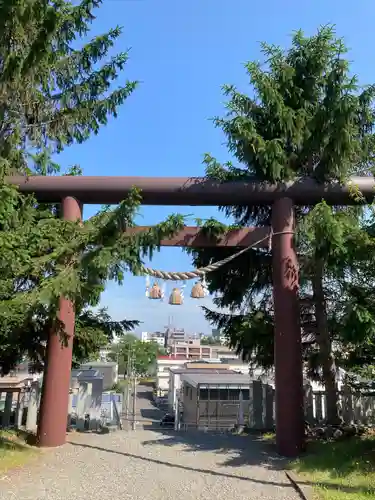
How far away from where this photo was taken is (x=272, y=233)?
9.32 meters

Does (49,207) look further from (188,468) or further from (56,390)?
(188,468)

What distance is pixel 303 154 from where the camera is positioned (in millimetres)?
9898

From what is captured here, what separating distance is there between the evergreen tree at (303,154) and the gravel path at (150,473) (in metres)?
2.62

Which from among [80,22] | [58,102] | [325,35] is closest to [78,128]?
[58,102]

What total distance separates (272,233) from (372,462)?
4.53 meters

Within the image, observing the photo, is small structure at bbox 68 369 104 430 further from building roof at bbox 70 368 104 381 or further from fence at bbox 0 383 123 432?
building roof at bbox 70 368 104 381

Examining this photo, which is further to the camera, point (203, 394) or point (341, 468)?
point (203, 394)

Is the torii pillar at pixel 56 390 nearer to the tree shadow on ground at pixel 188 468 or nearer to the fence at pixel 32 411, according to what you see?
the tree shadow on ground at pixel 188 468

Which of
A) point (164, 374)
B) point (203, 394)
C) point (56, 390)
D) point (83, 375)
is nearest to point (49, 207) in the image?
point (56, 390)

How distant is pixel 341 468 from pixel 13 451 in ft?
18.3

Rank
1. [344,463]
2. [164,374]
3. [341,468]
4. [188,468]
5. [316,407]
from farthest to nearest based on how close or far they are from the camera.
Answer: [164,374], [316,407], [188,468], [344,463], [341,468]

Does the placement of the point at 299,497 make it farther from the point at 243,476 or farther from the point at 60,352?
the point at 60,352

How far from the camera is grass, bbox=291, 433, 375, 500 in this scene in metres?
5.83

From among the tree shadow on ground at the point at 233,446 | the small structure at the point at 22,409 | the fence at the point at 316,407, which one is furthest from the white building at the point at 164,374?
the tree shadow on ground at the point at 233,446
